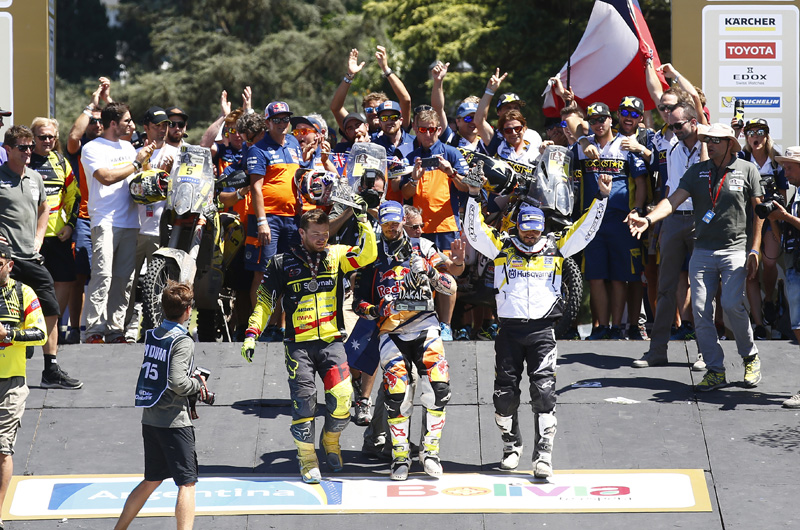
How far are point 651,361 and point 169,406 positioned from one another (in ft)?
15.2

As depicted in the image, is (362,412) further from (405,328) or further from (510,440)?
(510,440)

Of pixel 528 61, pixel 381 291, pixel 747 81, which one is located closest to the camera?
pixel 381 291

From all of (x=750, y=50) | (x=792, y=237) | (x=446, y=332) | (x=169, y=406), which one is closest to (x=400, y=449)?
(x=169, y=406)

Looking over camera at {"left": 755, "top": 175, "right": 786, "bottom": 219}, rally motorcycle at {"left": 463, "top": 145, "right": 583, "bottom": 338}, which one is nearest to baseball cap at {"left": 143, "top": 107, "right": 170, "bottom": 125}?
rally motorcycle at {"left": 463, "top": 145, "right": 583, "bottom": 338}

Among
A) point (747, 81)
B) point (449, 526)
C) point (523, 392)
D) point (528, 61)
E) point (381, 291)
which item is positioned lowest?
point (449, 526)

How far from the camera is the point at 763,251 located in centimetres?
1055

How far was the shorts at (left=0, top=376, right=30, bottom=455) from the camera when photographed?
7371 mm

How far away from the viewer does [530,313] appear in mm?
8109

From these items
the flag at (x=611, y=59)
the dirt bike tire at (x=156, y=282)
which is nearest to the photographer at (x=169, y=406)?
the dirt bike tire at (x=156, y=282)

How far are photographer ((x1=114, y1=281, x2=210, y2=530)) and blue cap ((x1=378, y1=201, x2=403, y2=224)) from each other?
174 cm

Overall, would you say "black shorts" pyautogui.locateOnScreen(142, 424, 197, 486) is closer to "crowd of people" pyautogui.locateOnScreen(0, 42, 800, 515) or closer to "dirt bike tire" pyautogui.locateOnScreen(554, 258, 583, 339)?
"crowd of people" pyautogui.locateOnScreen(0, 42, 800, 515)

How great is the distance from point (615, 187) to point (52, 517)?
570 cm

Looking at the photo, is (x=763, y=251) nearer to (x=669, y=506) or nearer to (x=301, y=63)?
(x=669, y=506)

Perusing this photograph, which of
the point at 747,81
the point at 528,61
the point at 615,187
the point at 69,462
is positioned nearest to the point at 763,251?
the point at 615,187
